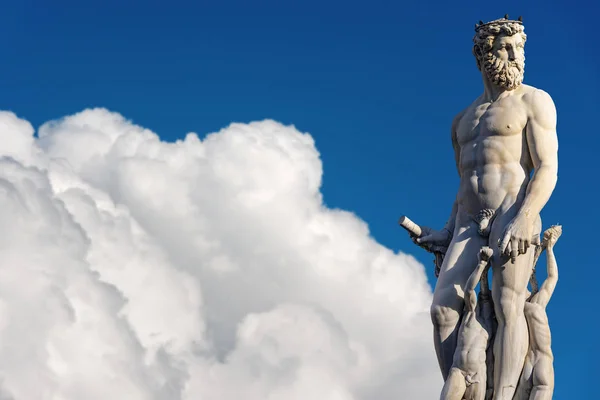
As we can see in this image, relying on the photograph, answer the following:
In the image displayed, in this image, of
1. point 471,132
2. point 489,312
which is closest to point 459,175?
point 471,132

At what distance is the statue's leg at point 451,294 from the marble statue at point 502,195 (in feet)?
0.05

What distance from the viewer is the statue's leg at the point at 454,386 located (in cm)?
2238

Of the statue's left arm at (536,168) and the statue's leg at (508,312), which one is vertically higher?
the statue's left arm at (536,168)

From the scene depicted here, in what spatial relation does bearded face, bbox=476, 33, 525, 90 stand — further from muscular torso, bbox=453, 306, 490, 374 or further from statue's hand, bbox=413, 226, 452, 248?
muscular torso, bbox=453, 306, 490, 374

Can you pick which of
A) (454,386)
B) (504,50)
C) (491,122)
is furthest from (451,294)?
(504,50)

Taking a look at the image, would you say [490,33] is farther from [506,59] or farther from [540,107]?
[540,107]

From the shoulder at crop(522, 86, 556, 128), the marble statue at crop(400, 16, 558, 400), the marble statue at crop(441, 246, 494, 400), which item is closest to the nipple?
the marble statue at crop(400, 16, 558, 400)

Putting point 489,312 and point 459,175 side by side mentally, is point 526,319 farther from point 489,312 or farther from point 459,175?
point 459,175

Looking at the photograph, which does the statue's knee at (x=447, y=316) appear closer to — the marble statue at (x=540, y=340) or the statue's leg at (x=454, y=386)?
the statue's leg at (x=454, y=386)

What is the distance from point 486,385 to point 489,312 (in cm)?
120

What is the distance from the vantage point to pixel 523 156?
23234 mm

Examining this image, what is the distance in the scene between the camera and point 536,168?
75.6ft

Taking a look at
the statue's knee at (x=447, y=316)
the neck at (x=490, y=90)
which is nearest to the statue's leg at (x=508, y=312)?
the statue's knee at (x=447, y=316)

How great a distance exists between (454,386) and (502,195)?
322 cm
